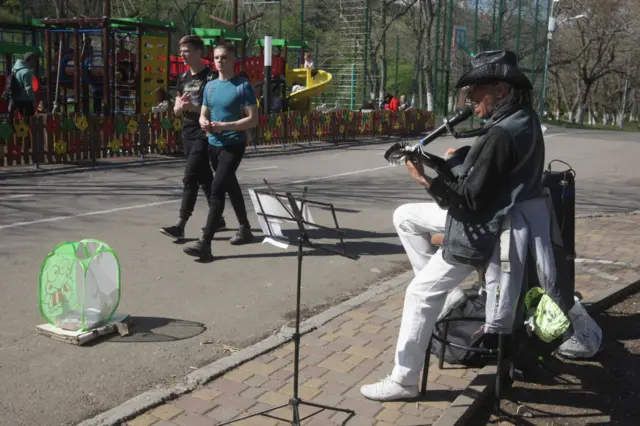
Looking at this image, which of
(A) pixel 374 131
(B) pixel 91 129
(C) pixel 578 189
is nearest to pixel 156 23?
(B) pixel 91 129

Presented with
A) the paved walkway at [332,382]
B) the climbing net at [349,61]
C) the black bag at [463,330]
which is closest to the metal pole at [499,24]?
the climbing net at [349,61]

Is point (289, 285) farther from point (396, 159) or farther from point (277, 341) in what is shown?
point (396, 159)

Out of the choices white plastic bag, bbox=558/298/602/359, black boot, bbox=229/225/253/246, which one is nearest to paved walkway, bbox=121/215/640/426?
white plastic bag, bbox=558/298/602/359

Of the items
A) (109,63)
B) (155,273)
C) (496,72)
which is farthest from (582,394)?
(109,63)

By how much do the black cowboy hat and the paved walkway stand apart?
1718 millimetres

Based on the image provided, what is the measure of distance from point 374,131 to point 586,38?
1368 inches

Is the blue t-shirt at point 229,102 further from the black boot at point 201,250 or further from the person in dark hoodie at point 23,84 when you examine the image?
the person in dark hoodie at point 23,84

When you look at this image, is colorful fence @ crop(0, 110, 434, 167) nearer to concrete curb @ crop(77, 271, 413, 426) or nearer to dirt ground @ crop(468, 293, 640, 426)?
concrete curb @ crop(77, 271, 413, 426)

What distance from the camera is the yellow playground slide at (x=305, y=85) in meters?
25.4

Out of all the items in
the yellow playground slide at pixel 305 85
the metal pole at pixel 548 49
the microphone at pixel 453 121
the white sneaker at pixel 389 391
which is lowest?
the white sneaker at pixel 389 391

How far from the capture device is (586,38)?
53281 mm

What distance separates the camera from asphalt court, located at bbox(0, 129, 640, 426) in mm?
4129

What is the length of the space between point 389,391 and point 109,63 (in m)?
18.3

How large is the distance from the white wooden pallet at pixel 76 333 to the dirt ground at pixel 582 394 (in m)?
2.51
